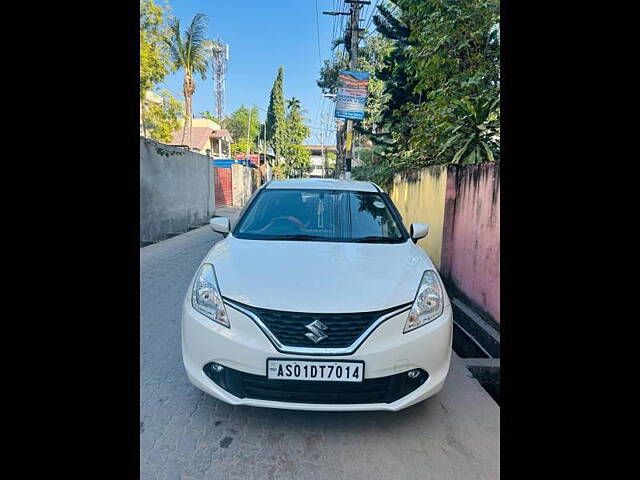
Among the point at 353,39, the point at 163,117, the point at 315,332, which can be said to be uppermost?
the point at 353,39

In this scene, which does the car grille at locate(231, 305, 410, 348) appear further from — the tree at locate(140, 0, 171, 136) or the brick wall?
the brick wall

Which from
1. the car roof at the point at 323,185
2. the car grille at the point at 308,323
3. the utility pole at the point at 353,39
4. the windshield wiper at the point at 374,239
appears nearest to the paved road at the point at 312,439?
the car grille at the point at 308,323

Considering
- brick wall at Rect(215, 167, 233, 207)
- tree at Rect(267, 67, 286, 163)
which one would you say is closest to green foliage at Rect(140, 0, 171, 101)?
brick wall at Rect(215, 167, 233, 207)

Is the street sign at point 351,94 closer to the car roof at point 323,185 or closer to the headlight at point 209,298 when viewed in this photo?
the car roof at point 323,185

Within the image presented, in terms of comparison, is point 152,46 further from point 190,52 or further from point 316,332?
point 316,332

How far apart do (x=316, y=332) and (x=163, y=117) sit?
19068 mm

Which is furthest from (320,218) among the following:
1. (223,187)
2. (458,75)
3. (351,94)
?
(223,187)

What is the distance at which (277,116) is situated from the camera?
4322 centimetres

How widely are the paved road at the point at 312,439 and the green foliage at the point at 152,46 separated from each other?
15.8 m

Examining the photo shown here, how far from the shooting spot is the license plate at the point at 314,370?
1803 mm

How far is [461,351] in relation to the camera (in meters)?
3.47

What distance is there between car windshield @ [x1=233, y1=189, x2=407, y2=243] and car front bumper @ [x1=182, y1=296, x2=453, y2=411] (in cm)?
95
